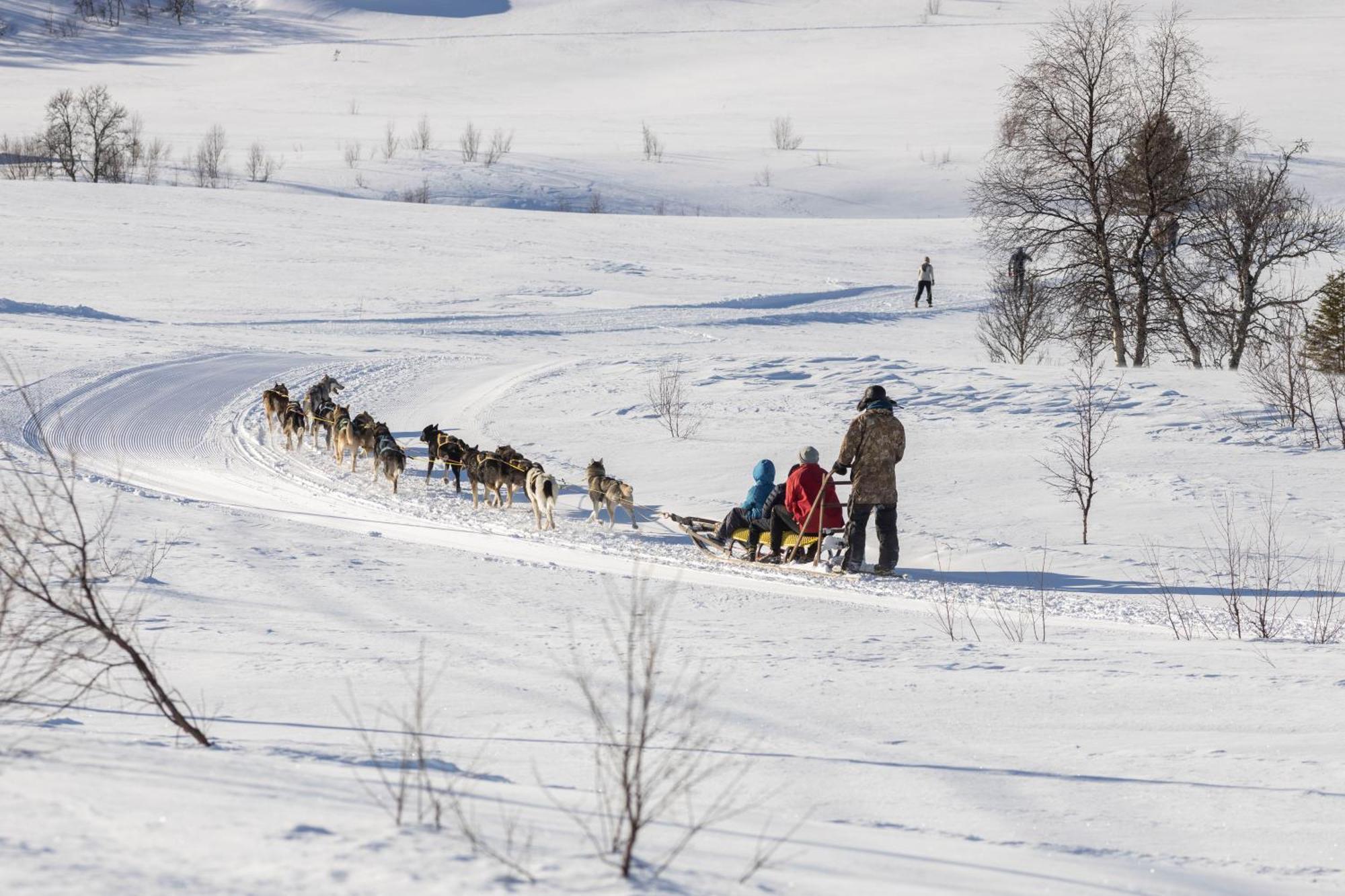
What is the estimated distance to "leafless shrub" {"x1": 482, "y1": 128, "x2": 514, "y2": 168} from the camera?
62.6 metres

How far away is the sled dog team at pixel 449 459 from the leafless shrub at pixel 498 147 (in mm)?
47033

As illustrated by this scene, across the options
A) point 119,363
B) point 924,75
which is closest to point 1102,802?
point 119,363

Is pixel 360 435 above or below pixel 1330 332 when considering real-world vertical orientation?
below

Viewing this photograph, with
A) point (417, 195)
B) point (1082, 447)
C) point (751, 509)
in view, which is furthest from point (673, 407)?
point (417, 195)

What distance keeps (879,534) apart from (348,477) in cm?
667

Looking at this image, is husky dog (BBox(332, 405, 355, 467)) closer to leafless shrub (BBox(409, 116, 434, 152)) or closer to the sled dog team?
the sled dog team

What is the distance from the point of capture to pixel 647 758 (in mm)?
4730

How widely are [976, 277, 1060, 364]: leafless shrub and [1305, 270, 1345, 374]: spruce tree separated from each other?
4.99 metres

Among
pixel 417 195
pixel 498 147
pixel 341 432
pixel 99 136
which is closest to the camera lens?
pixel 341 432

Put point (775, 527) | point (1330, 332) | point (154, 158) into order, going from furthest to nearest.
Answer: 1. point (154, 158)
2. point (1330, 332)
3. point (775, 527)

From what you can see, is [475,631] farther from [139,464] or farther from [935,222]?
[935,222]

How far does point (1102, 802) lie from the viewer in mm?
4473

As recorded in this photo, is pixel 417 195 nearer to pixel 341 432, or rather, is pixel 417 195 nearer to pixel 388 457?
pixel 341 432

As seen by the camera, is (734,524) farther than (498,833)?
Yes
